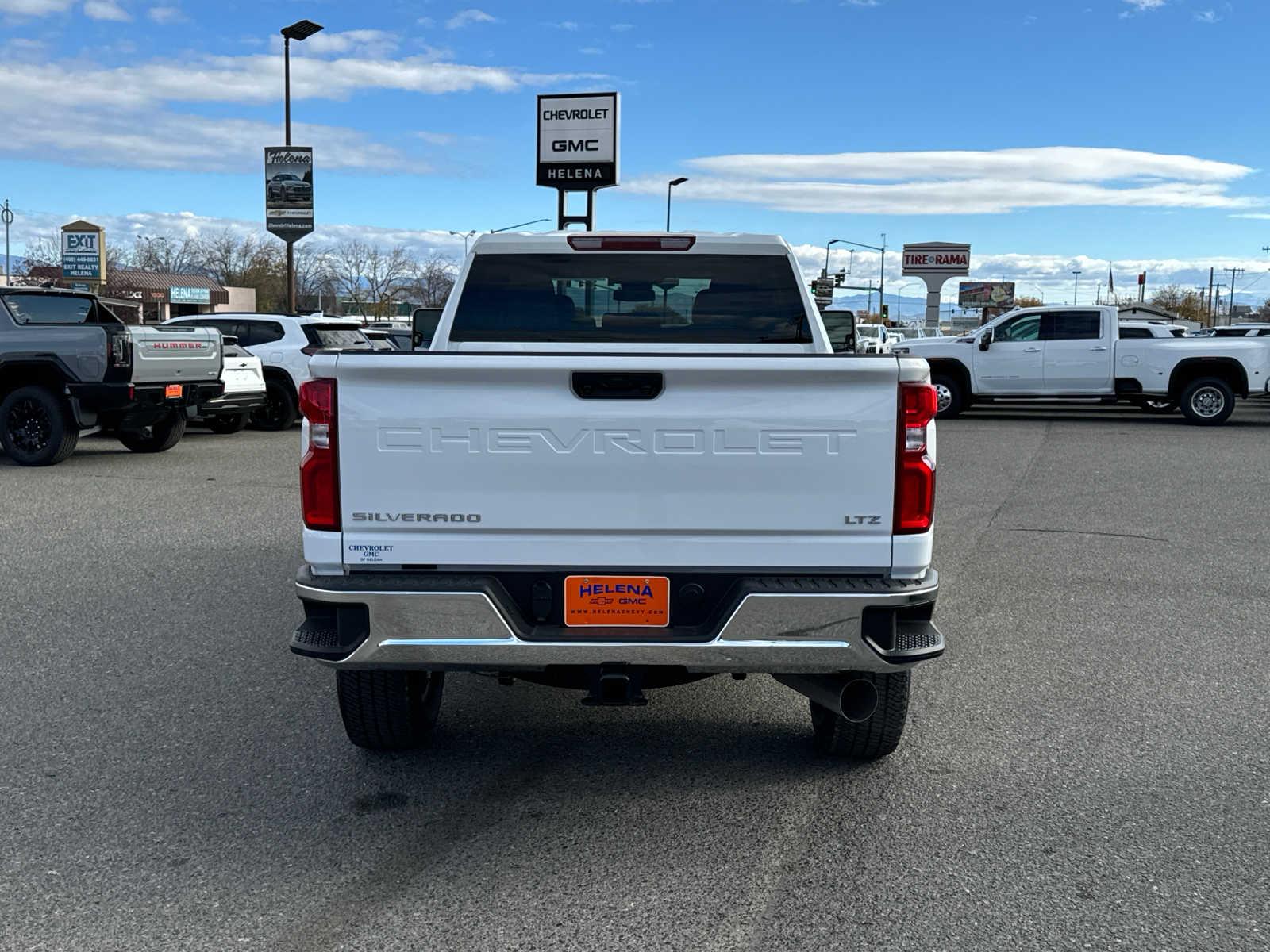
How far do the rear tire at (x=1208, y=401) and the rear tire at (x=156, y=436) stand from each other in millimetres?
16628

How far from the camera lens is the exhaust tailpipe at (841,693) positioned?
4234mm

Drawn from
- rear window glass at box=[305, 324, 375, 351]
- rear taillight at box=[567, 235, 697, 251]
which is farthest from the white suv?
rear taillight at box=[567, 235, 697, 251]

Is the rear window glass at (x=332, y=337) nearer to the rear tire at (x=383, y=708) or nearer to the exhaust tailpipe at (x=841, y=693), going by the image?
the rear tire at (x=383, y=708)

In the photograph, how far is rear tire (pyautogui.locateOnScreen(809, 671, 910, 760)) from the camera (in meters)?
4.38

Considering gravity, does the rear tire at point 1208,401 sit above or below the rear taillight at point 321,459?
below

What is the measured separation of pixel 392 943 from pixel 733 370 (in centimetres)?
189

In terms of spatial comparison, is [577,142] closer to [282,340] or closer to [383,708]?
[282,340]

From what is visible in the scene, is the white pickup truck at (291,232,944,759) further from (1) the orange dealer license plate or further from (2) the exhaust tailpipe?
(2) the exhaust tailpipe

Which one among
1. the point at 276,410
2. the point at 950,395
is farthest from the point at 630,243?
the point at 950,395

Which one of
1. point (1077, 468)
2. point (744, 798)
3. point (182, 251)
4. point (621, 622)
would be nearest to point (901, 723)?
point (744, 798)

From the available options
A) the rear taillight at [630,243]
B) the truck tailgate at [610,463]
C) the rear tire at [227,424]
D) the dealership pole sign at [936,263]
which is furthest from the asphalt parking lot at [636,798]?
the dealership pole sign at [936,263]

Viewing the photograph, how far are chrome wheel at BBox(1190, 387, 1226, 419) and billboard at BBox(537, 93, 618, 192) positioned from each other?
2154 cm

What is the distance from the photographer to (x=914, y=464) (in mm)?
3832

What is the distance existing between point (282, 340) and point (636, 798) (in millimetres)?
14702
